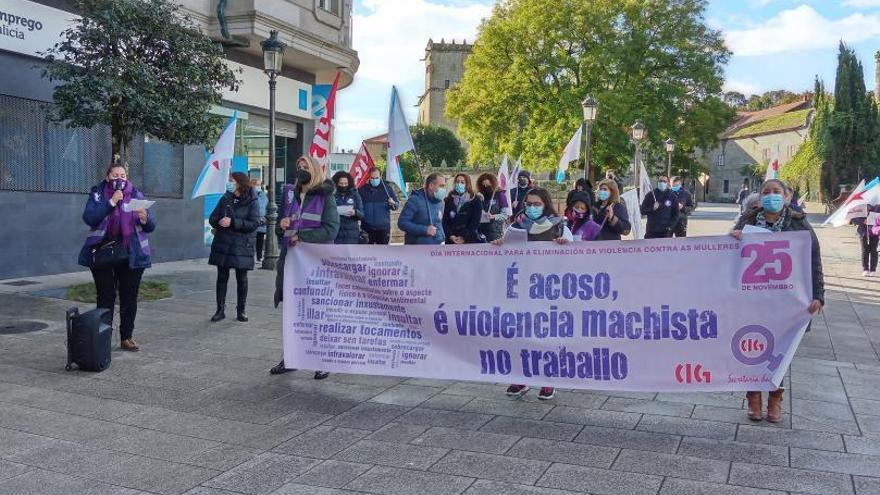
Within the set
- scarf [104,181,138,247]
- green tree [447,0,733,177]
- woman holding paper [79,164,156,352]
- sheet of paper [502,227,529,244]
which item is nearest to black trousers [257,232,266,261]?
woman holding paper [79,164,156,352]

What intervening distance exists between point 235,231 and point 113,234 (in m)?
2.08

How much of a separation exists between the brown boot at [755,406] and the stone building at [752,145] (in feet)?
292

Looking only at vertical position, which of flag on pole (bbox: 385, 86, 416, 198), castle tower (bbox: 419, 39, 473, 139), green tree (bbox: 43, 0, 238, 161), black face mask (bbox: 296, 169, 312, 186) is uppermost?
castle tower (bbox: 419, 39, 473, 139)

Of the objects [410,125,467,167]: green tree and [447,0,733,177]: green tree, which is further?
[410,125,467,167]: green tree

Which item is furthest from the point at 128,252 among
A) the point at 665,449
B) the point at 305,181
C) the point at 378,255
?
the point at 665,449

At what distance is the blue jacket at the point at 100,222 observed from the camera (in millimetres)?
7078

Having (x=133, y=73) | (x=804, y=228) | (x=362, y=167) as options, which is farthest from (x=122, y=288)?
(x=804, y=228)

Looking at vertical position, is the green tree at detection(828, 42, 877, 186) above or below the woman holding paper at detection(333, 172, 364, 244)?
above

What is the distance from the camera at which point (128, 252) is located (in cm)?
723

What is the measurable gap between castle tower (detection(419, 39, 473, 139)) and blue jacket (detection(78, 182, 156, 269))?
98692mm

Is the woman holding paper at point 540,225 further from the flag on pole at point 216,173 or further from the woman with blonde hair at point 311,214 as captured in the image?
the flag on pole at point 216,173

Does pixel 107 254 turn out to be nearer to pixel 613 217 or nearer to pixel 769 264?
pixel 613 217

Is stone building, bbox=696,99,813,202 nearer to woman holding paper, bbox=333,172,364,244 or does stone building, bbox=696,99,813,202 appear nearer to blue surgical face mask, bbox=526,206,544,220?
woman holding paper, bbox=333,172,364,244

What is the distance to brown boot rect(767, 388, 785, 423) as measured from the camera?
5.44m
